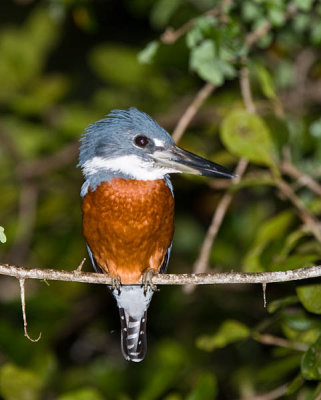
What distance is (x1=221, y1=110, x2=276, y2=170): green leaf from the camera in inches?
138

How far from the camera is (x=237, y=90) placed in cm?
536

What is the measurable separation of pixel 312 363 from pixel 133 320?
1591 millimetres

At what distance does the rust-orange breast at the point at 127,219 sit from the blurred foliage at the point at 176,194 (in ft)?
1.29

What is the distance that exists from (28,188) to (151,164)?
1.87 meters

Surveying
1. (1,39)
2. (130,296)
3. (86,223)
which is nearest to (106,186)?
(86,223)

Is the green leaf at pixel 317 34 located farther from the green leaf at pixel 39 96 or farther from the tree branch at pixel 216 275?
the green leaf at pixel 39 96

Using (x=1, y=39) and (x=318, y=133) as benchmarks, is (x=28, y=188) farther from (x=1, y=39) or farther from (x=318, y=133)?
(x=318, y=133)

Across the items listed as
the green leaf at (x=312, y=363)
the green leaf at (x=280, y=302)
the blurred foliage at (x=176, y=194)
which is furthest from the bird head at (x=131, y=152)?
the green leaf at (x=312, y=363)

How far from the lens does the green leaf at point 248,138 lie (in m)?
3.52

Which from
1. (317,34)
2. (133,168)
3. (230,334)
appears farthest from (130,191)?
(317,34)

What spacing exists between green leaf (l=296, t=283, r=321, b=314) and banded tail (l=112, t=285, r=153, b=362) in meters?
1.26

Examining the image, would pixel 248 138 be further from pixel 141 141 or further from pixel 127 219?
pixel 127 219

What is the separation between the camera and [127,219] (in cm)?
352

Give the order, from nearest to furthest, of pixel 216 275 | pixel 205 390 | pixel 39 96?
pixel 216 275, pixel 205 390, pixel 39 96
